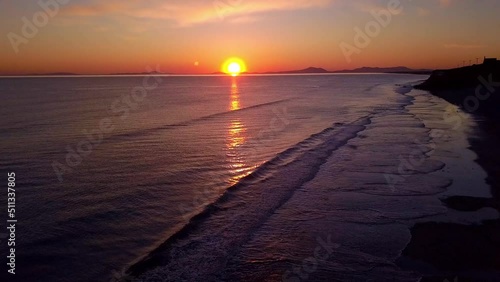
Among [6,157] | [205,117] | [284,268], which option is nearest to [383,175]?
[284,268]

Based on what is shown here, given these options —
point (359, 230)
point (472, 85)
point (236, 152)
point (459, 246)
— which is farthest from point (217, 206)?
point (472, 85)

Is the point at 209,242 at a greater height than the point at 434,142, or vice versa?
the point at 434,142

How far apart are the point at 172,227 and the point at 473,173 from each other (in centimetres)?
1364

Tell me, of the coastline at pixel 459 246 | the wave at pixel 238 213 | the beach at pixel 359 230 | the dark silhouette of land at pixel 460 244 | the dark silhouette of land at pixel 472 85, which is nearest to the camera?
the coastline at pixel 459 246

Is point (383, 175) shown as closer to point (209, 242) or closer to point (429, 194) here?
point (429, 194)

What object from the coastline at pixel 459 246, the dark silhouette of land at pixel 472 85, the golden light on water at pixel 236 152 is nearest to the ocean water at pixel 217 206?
the golden light on water at pixel 236 152

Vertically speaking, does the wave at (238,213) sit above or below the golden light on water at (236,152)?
below

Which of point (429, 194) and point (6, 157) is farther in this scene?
point (6, 157)

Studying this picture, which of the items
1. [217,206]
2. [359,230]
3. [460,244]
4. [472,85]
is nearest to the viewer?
[460,244]

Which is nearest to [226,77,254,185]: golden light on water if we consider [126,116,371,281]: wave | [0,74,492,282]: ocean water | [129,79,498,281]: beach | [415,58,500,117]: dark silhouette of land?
[0,74,492,282]: ocean water

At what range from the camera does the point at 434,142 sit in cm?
2530

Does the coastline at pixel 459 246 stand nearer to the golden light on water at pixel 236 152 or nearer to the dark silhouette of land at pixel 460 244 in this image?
the dark silhouette of land at pixel 460 244

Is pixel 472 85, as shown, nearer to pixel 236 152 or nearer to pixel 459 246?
pixel 236 152

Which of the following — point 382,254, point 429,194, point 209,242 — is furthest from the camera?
point 429,194
